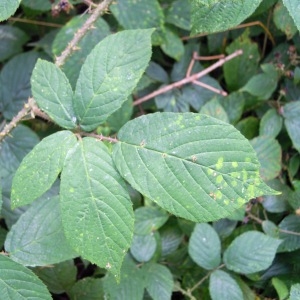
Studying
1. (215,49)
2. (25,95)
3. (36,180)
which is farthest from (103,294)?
(215,49)

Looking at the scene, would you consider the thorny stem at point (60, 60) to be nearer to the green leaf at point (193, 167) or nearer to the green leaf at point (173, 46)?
the green leaf at point (193, 167)

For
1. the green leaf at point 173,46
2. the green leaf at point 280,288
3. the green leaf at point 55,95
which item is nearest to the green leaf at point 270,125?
the green leaf at point 173,46

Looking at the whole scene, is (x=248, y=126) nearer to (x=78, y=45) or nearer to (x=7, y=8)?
(x=78, y=45)

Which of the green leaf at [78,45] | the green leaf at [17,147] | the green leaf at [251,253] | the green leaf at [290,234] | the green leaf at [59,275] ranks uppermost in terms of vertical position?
the green leaf at [78,45]

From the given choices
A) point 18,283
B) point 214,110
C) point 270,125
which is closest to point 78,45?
point 214,110

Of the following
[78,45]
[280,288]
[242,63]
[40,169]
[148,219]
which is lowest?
[280,288]

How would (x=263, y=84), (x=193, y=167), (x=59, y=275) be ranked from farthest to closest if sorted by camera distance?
(x=263, y=84)
(x=59, y=275)
(x=193, y=167)

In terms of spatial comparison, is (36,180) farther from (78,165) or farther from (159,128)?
(159,128)

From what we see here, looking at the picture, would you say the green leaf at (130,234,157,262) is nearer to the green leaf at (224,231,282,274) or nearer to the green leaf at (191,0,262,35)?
the green leaf at (224,231,282,274)
